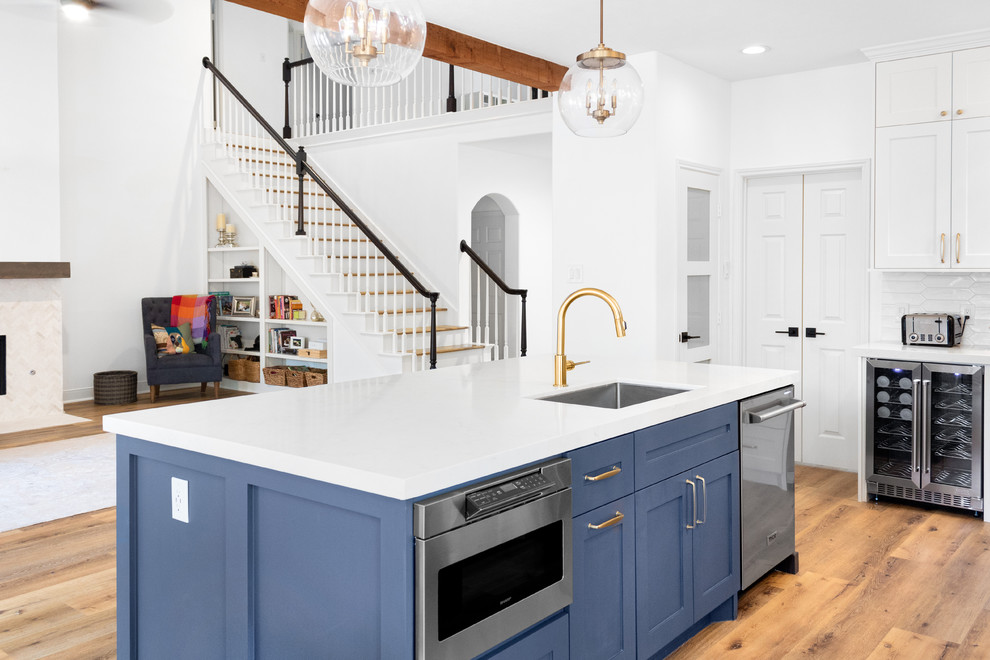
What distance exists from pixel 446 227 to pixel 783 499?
5.00m

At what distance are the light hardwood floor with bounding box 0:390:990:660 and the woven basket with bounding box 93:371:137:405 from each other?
354 cm

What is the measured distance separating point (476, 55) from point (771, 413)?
2959 millimetres

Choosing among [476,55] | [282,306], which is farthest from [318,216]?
[476,55]

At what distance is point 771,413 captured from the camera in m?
3.29

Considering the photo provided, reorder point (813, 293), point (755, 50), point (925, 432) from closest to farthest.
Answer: point (925, 432) < point (755, 50) < point (813, 293)

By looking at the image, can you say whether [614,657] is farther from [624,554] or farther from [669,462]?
[669,462]

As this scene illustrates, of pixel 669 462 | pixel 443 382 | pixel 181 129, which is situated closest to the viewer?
pixel 669 462

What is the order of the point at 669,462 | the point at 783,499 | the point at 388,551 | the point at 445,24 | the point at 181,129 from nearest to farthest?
the point at 388,551 → the point at 669,462 → the point at 783,499 → the point at 445,24 → the point at 181,129

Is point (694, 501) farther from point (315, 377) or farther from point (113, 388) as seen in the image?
point (113, 388)

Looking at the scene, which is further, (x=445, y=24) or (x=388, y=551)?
(x=445, y=24)

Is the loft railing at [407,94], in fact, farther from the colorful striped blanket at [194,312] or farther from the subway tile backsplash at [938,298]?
the subway tile backsplash at [938,298]

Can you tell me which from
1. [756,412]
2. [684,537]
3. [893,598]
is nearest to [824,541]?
[893,598]

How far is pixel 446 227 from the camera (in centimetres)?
786

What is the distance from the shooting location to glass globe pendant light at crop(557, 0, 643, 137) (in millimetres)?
2885
